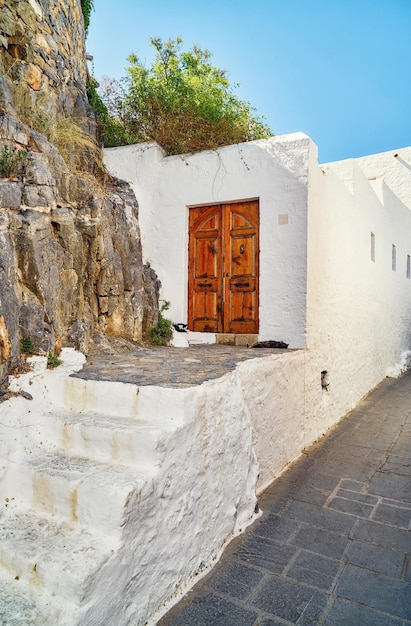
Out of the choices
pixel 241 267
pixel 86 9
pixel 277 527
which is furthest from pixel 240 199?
pixel 86 9

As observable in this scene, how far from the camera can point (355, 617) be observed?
93.6 inches

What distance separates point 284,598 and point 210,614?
0.49m

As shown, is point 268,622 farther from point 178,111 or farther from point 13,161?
point 178,111

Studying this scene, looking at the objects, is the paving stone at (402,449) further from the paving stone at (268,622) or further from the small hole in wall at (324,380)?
the paving stone at (268,622)

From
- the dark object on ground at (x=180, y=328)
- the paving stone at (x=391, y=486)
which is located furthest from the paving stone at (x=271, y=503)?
the dark object on ground at (x=180, y=328)

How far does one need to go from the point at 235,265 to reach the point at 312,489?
342cm

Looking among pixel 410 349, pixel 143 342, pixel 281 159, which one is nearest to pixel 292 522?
pixel 143 342

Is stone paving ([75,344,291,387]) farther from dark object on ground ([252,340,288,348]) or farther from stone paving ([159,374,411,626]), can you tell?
stone paving ([159,374,411,626])

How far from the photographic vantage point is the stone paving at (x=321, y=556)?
7.85ft

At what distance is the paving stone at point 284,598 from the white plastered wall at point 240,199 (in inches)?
130

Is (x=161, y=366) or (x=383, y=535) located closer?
(x=383, y=535)

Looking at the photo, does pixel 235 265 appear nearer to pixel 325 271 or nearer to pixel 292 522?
pixel 325 271

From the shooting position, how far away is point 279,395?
4480 mm

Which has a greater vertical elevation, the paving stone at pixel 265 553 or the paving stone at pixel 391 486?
the paving stone at pixel 265 553
